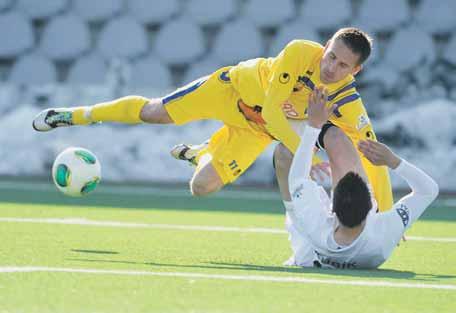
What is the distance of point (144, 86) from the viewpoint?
1194 centimetres

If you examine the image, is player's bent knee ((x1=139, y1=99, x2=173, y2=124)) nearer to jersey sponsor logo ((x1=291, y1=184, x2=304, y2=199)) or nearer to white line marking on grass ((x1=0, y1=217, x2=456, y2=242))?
white line marking on grass ((x1=0, y1=217, x2=456, y2=242))

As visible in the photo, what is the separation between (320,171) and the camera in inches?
221

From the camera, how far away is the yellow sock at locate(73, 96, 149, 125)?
272 inches

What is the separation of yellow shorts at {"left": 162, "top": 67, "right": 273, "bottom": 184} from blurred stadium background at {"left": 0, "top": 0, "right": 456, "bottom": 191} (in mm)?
4287

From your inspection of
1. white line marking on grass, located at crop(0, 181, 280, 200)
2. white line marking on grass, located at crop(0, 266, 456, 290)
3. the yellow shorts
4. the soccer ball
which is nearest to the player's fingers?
white line marking on grass, located at crop(0, 266, 456, 290)

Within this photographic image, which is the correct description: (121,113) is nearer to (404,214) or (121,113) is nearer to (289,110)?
(289,110)

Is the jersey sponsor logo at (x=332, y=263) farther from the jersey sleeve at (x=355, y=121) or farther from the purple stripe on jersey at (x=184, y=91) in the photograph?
the purple stripe on jersey at (x=184, y=91)

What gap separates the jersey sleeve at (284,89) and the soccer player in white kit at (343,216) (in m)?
0.62

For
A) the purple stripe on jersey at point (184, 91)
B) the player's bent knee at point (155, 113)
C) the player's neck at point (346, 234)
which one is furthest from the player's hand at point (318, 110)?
the player's bent knee at point (155, 113)

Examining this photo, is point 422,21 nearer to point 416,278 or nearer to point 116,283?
point 416,278

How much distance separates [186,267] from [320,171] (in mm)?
923

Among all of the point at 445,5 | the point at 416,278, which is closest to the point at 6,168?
the point at 445,5

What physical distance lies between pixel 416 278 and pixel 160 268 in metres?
1.13

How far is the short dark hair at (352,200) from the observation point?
4867mm
